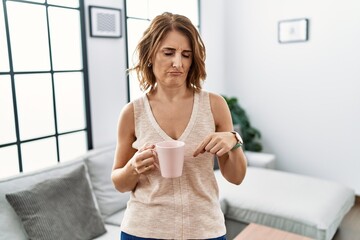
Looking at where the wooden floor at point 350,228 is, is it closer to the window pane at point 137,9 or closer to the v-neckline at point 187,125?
the v-neckline at point 187,125

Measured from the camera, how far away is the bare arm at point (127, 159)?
901mm

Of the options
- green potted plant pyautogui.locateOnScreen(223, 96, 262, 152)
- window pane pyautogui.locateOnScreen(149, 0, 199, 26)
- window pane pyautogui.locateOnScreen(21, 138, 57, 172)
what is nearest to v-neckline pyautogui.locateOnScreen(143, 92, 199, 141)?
window pane pyautogui.locateOnScreen(21, 138, 57, 172)

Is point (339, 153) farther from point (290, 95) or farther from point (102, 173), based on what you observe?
point (102, 173)

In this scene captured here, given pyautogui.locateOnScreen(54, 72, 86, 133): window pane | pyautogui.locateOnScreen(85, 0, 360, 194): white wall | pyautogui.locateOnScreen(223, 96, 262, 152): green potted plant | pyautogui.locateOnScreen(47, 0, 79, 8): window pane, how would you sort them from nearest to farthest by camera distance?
1. pyautogui.locateOnScreen(47, 0, 79, 8): window pane
2. pyautogui.locateOnScreen(54, 72, 86, 133): window pane
3. pyautogui.locateOnScreen(85, 0, 360, 194): white wall
4. pyautogui.locateOnScreen(223, 96, 262, 152): green potted plant

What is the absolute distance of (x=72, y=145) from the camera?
255 cm

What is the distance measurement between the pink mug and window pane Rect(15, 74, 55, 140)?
62.7 inches

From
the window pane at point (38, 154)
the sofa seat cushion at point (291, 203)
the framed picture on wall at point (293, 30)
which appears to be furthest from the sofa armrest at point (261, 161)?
the window pane at point (38, 154)

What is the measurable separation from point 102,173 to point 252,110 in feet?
7.42

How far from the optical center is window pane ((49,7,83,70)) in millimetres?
2340

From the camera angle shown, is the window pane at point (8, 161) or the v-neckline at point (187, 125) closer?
the v-neckline at point (187, 125)

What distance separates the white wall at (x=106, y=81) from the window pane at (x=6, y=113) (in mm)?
597

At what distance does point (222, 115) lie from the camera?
1030 millimetres

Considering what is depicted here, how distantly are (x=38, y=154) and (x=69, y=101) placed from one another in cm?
43

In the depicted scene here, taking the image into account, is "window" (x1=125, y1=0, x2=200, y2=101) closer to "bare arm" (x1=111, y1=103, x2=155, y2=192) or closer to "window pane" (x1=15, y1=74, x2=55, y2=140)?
"window pane" (x1=15, y1=74, x2=55, y2=140)
